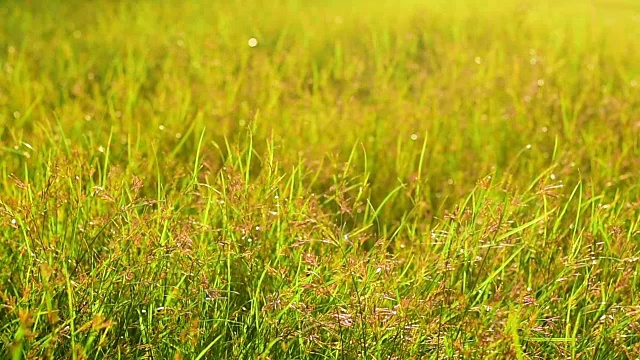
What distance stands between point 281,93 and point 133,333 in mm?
1998

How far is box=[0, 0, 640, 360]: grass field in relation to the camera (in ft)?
5.31

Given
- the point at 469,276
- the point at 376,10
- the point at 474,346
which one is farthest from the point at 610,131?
the point at 376,10

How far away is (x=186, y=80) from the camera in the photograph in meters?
3.59

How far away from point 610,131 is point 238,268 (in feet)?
5.16

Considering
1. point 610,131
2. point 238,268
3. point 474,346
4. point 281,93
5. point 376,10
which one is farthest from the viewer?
point 376,10

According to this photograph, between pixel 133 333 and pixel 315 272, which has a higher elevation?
pixel 315 272

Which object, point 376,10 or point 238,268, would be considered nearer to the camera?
point 238,268

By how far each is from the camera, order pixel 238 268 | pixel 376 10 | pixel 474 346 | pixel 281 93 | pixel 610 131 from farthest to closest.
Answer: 1. pixel 376 10
2. pixel 281 93
3. pixel 610 131
4. pixel 238 268
5. pixel 474 346

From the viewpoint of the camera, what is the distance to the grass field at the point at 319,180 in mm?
1618

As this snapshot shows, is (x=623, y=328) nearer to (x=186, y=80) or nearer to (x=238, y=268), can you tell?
(x=238, y=268)

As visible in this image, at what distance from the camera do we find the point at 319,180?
100 inches

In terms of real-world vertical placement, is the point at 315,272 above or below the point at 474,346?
above

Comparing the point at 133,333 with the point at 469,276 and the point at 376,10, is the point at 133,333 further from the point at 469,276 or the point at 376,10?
the point at 376,10

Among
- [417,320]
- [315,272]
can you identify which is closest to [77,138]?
[315,272]
